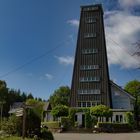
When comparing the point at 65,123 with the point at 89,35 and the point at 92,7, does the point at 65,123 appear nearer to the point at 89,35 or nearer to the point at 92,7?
the point at 89,35

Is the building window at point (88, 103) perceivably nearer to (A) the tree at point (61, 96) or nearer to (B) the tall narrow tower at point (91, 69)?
(B) the tall narrow tower at point (91, 69)

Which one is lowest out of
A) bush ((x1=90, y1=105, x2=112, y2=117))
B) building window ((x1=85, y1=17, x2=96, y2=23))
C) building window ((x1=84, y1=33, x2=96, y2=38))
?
bush ((x1=90, y1=105, x2=112, y2=117))

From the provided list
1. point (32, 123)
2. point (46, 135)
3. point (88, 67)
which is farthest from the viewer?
point (88, 67)

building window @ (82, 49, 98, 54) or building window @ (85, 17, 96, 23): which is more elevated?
building window @ (85, 17, 96, 23)

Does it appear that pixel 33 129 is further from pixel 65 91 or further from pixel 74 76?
pixel 65 91

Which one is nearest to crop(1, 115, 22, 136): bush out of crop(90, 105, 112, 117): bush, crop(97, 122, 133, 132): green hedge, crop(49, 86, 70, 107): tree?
crop(97, 122, 133, 132): green hedge

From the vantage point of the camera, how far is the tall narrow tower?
61.9m

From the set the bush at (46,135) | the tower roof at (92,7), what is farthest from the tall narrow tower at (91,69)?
the bush at (46,135)

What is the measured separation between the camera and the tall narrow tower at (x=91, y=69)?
→ 61.9 m

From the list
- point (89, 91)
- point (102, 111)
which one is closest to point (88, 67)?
point (89, 91)

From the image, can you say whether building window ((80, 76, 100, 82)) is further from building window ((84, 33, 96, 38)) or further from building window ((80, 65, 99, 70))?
building window ((84, 33, 96, 38))

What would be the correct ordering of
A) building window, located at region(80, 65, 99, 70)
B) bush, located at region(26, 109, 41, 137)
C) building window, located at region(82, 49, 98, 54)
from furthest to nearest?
building window, located at region(82, 49, 98, 54)
building window, located at region(80, 65, 99, 70)
bush, located at region(26, 109, 41, 137)

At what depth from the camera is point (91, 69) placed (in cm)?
6262

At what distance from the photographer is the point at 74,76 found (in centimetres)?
6331
